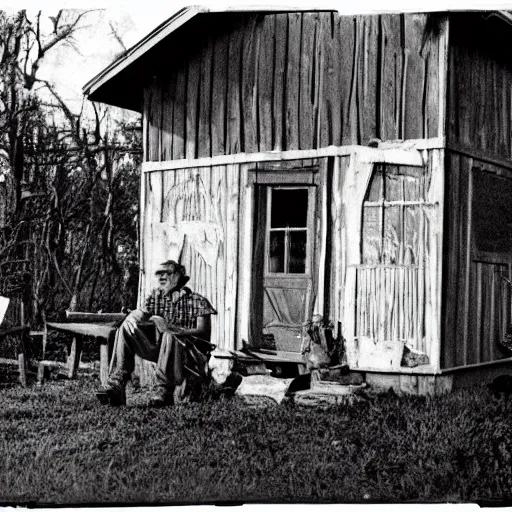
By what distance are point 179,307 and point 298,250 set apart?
1.12 meters

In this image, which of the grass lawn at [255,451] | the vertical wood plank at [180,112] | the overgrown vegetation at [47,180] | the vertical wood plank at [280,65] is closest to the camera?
the grass lawn at [255,451]

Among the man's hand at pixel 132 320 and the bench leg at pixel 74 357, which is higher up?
the man's hand at pixel 132 320

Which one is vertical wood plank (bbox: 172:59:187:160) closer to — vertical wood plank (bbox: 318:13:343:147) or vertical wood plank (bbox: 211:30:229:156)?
vertical wood plank (bbox: 211:30:229:156)

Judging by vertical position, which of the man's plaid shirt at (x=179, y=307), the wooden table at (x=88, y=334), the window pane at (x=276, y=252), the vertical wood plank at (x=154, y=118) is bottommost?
the wooden table at (x=88, y=334)

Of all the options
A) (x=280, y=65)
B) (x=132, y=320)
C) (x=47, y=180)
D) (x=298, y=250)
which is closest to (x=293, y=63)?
(x=280, y=65)

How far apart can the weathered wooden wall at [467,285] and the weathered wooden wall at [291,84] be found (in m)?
0.56

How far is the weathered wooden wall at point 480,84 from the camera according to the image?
25.6 feet

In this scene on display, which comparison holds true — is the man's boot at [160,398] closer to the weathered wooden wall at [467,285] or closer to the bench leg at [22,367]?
the bench leg at [22,367]

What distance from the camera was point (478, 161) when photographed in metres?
8.16

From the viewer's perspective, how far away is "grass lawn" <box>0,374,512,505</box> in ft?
22.5

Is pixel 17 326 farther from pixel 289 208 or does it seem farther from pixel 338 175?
pixel 338 175

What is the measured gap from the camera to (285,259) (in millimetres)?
8133

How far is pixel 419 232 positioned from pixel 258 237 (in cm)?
138

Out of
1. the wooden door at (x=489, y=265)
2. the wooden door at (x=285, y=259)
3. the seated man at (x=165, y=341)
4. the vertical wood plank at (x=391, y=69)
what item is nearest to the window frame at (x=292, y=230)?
the wooden door at (x=285, y=259)
